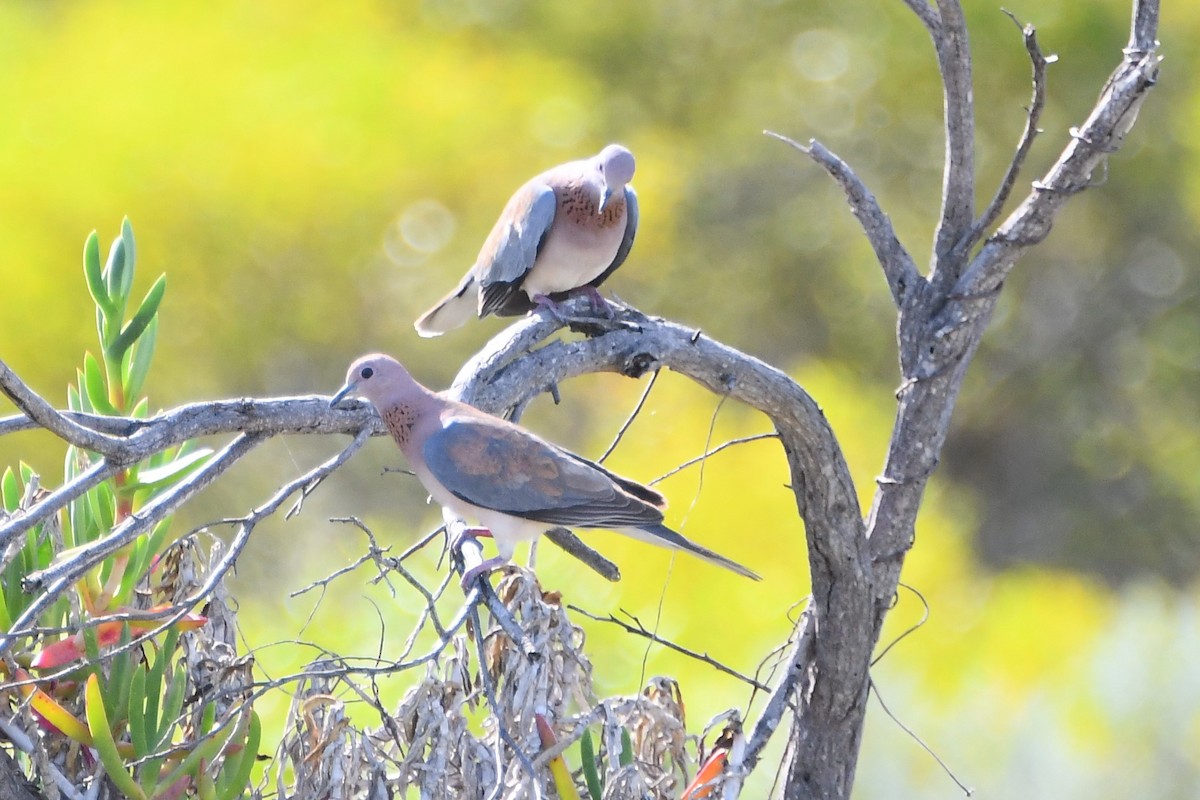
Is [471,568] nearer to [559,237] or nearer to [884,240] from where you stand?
[884,240]

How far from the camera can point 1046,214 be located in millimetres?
2732

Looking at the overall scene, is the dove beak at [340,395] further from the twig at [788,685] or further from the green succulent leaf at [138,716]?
the twig at [788,685]

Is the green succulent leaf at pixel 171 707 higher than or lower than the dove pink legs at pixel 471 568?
lower

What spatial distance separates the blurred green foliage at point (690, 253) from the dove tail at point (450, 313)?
6.89 ft

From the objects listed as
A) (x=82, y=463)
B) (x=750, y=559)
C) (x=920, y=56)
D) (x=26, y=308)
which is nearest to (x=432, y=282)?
(x=26, y=308)

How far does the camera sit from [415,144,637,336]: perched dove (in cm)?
372

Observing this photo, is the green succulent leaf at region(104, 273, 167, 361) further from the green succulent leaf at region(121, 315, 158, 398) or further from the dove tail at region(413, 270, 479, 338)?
the dove tail at region(413, 270, 479, 338)

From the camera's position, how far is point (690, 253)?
15.4 meters

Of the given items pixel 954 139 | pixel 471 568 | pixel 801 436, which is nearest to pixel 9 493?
pixel 471 568

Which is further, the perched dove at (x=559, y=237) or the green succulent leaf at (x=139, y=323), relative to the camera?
the perched dove at (x=559, y=237)

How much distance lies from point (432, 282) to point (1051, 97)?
694cm

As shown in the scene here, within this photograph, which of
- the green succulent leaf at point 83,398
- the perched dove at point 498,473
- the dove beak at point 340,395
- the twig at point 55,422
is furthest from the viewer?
the perched dove at point 498,473

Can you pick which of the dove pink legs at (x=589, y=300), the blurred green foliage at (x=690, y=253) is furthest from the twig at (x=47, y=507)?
the blurred green foliage at (x=690, y=253)

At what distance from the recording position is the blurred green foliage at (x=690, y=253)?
30.7ft
